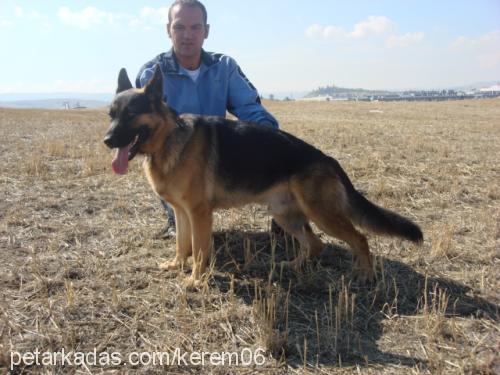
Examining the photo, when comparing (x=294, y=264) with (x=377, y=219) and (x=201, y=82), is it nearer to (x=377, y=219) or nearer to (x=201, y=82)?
(x=377, y=219)

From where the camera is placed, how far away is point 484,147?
10867 millimetres

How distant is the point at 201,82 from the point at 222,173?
1.81m

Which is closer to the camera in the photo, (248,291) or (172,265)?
(248,291)

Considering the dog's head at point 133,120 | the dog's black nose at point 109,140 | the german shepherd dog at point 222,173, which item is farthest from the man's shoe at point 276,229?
the dog's black nose at point 109,140

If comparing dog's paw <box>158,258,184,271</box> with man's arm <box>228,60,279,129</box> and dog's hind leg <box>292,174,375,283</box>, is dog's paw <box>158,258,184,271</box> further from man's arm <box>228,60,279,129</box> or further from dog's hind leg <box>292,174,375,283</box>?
man's arm <box>228,60,279,129</box>

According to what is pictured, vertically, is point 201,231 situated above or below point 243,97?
below

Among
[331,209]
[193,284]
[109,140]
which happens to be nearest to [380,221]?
[331,209]

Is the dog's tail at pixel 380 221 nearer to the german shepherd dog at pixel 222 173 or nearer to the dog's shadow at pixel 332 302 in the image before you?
the german shepherd dog at pixel 222 173

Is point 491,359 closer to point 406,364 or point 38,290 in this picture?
point 406,364

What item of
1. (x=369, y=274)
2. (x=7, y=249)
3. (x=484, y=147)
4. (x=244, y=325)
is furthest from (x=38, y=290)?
(x=484, y=147)

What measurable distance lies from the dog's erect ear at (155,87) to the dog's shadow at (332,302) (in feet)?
5.83

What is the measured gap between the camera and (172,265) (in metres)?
4.30

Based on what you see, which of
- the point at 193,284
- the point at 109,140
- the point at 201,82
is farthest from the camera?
the point at 201,82

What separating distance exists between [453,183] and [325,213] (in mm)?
3940
